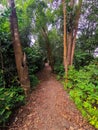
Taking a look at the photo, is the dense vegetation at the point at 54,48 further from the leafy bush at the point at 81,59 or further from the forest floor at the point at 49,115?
the forest floor at the point at 49,115

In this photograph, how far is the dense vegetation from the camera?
403 cm

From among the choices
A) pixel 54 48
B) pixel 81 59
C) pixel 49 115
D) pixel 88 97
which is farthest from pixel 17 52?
pixel 81 59

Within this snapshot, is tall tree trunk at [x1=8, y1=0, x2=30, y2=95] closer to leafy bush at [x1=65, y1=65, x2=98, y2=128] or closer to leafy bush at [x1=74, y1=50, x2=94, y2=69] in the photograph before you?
leafy bush at [x1=65, y1=65, x2=98, y2=128]

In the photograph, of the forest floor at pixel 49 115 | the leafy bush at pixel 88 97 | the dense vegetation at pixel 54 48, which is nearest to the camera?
the leafy bush at pixel 88 97

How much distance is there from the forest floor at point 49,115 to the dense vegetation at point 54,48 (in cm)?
37

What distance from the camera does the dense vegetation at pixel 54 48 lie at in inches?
159

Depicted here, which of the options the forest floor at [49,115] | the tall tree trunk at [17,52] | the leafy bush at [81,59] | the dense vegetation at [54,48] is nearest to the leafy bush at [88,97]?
the dense vegetation at [54,48]

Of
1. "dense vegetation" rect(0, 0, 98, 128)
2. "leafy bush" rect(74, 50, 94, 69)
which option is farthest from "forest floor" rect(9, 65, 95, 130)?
"leafy bush" rect(74, 50, 94, 69)

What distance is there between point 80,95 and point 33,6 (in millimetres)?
6926

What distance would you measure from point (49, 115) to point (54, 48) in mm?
7443

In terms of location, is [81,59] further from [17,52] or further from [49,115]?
[49,115]

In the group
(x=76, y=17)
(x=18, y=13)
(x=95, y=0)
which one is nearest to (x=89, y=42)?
(x=95, y=0)

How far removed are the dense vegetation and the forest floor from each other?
367 mm

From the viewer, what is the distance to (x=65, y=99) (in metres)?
5.52
